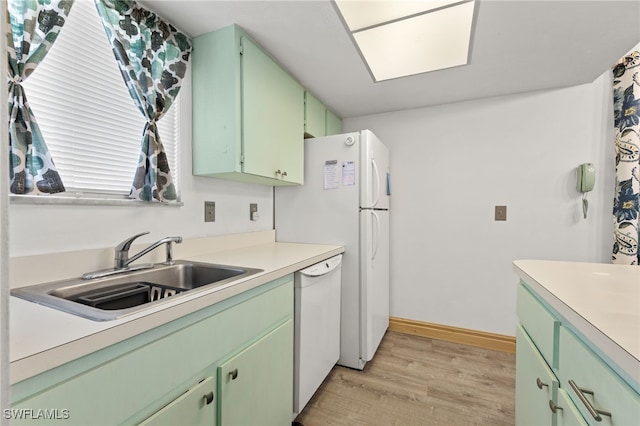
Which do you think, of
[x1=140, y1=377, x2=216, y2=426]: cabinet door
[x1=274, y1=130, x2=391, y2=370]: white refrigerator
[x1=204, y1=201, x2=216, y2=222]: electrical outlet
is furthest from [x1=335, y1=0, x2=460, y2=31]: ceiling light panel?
[x1=140, y1=377, x2=216, y2=426]: cabinet door

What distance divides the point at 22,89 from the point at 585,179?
3211 mm

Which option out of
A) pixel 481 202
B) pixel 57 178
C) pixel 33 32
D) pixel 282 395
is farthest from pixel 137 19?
pixel 481 202

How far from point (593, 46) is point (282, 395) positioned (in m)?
2.60

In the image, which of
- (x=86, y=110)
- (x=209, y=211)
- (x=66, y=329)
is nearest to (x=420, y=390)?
(x=209, y=211)

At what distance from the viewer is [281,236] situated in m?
2.29

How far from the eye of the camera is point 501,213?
2369 mm

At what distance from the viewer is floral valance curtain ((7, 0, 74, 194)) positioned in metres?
0.93

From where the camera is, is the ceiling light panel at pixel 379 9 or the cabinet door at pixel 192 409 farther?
the ceiling light panel at pixel 379 9

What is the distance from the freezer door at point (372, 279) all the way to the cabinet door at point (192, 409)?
1274 mm

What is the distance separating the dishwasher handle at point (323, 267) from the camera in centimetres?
149

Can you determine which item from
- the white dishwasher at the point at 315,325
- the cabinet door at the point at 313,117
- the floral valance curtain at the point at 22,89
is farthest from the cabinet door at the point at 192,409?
the cabinet door at the point at 313,117

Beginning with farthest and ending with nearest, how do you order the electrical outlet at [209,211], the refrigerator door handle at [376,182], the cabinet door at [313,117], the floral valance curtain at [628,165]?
the cabinet door at [313,117], the refrigerator door handle at [376,182], the floral valance curtain at [628,165], the electrical outlet at [209,211]

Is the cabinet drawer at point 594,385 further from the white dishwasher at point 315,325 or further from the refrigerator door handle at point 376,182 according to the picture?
the refrigerator door handle at point 376,182

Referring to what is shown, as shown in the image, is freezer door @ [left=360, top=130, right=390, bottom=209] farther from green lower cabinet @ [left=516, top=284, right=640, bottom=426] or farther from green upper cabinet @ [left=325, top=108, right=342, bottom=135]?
green lower cabinet @ [left=516, top=284, right=640, bottom=426]
